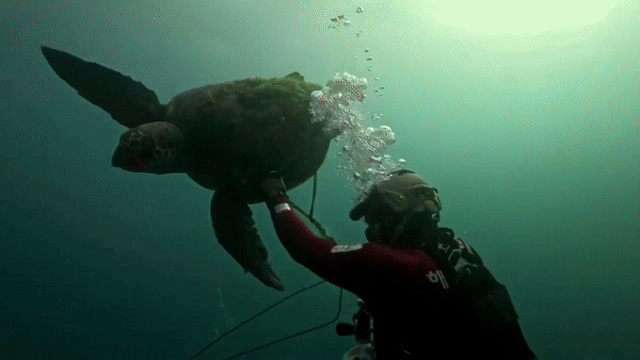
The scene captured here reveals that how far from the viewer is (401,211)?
258cm

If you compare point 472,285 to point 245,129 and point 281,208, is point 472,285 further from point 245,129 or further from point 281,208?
point 245,129

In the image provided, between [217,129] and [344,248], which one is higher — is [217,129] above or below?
above

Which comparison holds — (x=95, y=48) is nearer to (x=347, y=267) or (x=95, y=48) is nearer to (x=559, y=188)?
(x=347, y=267)

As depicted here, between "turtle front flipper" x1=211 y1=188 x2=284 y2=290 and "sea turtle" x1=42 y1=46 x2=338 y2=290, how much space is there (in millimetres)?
23

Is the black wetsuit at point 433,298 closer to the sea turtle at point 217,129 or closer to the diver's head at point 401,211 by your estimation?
the diver's head at point 401,211

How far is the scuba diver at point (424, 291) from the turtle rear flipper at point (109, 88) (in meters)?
2.16

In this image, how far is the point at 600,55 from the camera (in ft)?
98.5

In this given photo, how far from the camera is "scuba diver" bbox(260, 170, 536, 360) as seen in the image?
1974 mm

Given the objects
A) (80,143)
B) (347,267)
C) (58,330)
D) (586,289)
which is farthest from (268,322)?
(347,267)

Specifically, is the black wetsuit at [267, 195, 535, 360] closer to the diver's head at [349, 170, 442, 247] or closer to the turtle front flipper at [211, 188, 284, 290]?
the diver's head at [349, 170, 442, 247]

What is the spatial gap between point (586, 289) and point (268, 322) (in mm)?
43980

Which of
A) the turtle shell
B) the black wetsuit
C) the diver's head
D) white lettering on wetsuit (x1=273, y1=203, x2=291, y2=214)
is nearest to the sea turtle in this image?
the turtle shell

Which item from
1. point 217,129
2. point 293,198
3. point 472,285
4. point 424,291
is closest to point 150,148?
point 217,129

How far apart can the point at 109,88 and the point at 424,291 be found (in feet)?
10.7
